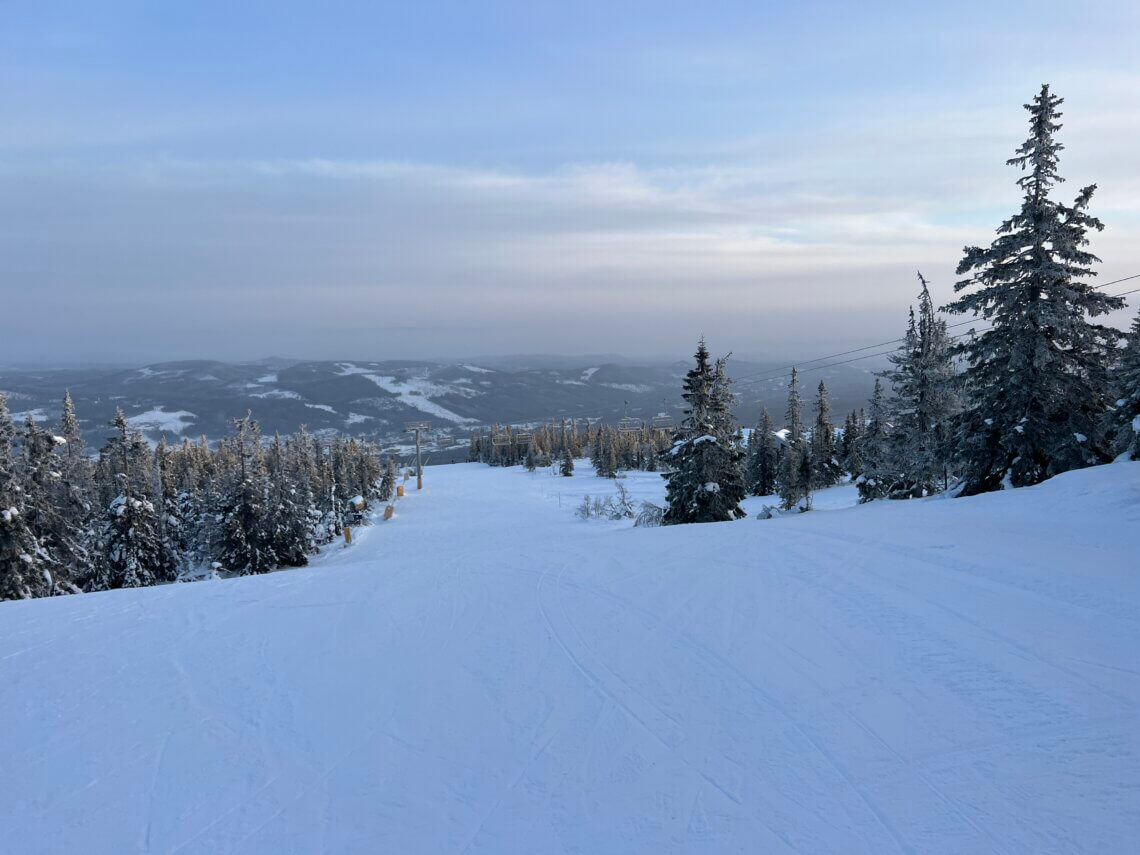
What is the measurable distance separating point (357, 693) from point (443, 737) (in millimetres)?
1397

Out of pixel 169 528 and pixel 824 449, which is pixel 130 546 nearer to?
pixel 169 528

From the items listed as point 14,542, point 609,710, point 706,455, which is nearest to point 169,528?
point 14,542

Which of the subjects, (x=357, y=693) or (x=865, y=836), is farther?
(x=357, y=693)

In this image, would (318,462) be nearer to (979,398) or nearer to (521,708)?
(979,398)

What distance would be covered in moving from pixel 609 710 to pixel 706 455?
20064 mm

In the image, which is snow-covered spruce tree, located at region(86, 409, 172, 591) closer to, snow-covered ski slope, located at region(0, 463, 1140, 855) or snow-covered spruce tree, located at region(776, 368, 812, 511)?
snow-covered ski slope, located at region(0, 463, 1140, 855)

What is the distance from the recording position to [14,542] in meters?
19.0

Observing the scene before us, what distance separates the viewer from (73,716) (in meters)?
5.93

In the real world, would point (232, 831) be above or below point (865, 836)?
below

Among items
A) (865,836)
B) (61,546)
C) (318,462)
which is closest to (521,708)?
(865,836)

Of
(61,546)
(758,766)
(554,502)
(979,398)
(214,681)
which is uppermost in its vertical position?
(979,398)

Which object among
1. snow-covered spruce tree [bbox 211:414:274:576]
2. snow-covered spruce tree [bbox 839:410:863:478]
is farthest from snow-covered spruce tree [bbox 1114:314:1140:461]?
snow-covered spruce tree [bbox 211:414:274:576]

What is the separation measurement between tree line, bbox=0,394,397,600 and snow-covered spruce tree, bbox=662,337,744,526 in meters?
20.6

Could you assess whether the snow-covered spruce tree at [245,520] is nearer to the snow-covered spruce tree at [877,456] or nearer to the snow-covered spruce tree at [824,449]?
the snow-covered spruce tree at [877,456]
